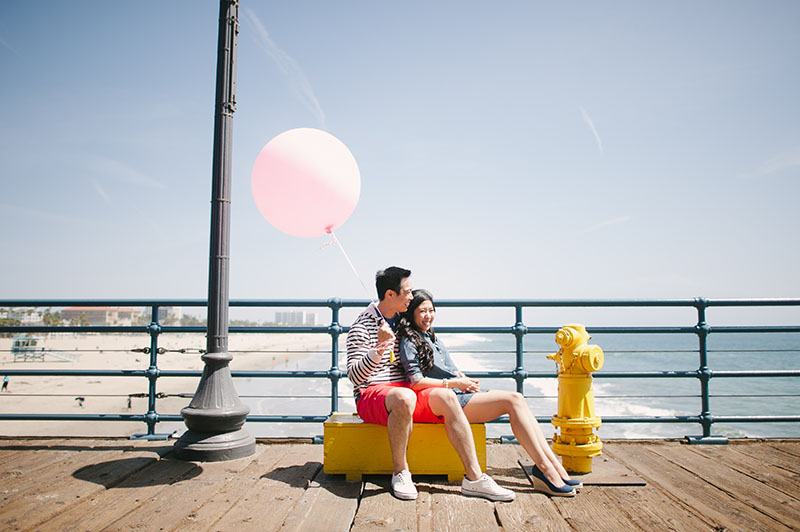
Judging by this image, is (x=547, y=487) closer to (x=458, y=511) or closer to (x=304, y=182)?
(x=458, y=511)

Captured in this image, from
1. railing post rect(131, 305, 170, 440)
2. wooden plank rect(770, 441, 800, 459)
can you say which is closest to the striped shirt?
railing post rect(131, 305, 170, 440)

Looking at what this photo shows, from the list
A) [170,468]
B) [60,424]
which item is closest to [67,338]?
[60,424]

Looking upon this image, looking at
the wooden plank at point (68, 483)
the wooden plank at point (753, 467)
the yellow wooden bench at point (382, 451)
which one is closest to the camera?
the wooden plank at point (68, 483)

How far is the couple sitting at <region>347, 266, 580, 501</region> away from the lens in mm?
3053

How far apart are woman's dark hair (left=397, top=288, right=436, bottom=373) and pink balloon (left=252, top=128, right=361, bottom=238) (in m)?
0.87

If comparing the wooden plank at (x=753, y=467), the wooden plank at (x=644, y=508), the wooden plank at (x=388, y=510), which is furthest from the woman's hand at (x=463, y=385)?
the wooden plank at (x=753, y=467)

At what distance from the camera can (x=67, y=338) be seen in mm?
72875

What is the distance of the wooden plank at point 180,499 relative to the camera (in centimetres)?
259

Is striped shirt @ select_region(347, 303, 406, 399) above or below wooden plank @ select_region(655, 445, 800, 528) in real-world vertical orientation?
above

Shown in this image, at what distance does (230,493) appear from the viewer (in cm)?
305

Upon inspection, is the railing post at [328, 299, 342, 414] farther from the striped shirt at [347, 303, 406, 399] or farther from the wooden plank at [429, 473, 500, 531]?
the wooden plank at [429, 473, 500, 531]

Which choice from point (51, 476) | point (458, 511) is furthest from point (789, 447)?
point (51, 476)

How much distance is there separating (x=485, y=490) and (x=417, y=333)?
1.05m

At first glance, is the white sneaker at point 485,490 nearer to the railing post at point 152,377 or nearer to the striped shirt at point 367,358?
the striped shirt at point 367,358
